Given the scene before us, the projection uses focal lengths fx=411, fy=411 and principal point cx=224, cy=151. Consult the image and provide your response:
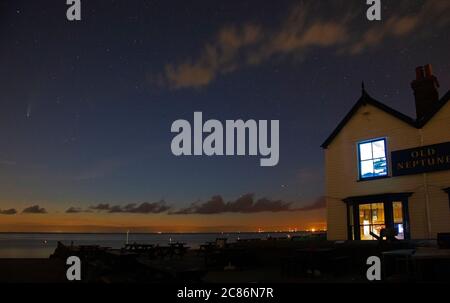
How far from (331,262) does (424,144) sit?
6.16 m

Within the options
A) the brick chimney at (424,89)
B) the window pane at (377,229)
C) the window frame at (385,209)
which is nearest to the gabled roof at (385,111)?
the brick chimney at (424,89)

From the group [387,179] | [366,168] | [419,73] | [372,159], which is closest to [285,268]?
[387,179]

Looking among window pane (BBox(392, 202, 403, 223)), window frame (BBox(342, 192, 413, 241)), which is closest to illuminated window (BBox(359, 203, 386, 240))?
window frame (BBox(342, 192, 413, 241))

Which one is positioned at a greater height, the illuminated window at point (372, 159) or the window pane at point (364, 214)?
the illuminated window at point (372, 159)

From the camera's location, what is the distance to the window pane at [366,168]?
56.0ft

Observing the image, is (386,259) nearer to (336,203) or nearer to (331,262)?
(331,262)

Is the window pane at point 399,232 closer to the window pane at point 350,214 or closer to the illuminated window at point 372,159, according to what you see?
the window pane at point 350,214

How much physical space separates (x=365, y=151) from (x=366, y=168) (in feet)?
2.37

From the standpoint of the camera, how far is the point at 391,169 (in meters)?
16.4

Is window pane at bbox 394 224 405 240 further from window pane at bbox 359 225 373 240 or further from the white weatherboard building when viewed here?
window pane at bbox 359 225 373 240

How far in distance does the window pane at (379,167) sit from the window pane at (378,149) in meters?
0.20

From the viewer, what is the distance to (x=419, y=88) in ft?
55.8
